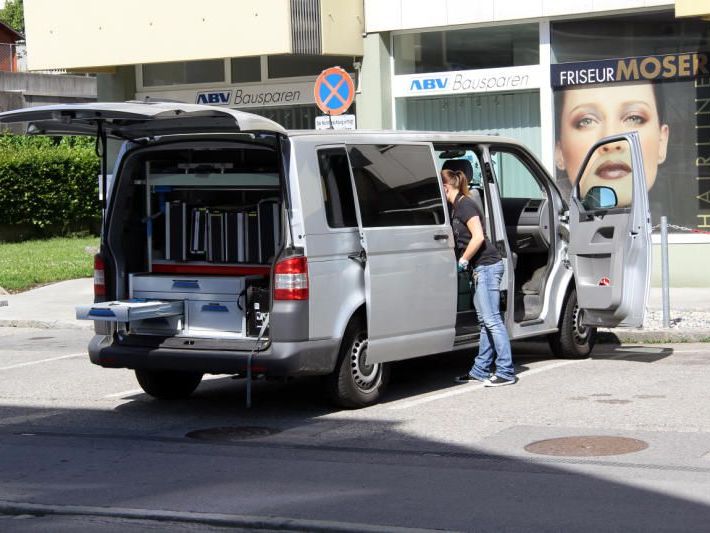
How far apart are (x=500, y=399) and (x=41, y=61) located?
13291 mm

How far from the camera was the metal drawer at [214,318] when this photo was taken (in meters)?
9.62

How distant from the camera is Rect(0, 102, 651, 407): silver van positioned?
9180 millimetres

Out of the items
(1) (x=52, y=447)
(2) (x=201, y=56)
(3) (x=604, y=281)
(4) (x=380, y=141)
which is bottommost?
(1) (x=52, y=447)

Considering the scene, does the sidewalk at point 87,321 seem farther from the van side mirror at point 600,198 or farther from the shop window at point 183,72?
the shop window at point 183,72

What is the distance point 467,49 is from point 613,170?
9.32ft

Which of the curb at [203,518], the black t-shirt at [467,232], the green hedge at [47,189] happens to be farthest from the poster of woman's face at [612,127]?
the green hedge at [47,189]

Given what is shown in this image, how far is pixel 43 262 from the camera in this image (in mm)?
23703

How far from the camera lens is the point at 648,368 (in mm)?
11547

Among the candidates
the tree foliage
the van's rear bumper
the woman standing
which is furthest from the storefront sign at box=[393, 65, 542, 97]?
the tree foliage

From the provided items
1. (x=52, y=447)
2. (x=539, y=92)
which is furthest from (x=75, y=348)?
(x=539, y=92)

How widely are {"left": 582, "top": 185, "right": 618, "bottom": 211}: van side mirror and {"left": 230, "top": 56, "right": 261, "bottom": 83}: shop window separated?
31.6 ft

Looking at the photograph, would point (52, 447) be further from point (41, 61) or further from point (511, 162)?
point (41, 61)

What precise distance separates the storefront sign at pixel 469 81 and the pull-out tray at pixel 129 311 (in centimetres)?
976

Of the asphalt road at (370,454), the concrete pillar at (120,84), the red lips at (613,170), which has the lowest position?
the asphalt road at (370,454)
